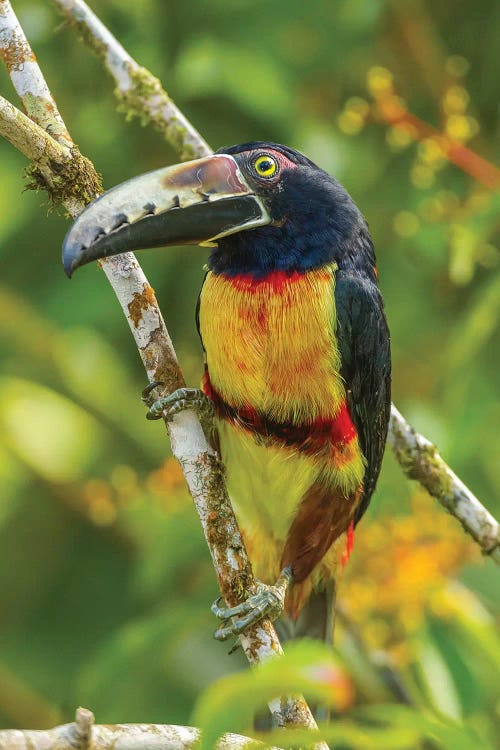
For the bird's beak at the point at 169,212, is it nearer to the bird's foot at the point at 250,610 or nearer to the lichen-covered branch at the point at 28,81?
the lichen-covered branch at the point at 28,81

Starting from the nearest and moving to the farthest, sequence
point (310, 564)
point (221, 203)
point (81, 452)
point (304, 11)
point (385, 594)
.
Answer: point (221, 203) < point (310, 564) < point (385, 594) < point (304, 11) < point (81, 452)

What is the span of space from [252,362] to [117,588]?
9.03ft

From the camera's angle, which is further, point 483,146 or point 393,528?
point 483,146

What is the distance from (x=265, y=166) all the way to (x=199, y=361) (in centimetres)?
140

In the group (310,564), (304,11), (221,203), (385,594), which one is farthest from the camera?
(304,11)

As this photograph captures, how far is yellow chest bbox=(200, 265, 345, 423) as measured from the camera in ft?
11.0

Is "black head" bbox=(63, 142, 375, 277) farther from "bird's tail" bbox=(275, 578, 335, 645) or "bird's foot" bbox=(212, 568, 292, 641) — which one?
"bird's tail" bbox=(275, 578, 335, 645)

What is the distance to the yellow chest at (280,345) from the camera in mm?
3338

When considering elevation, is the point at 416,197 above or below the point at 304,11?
below

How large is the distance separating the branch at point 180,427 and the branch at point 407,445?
50cm

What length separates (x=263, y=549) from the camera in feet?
12.7

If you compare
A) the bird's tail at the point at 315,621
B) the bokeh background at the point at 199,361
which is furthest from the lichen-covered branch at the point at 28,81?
the bird's tail at the point at 315,621

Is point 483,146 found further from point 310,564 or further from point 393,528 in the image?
point 310,564

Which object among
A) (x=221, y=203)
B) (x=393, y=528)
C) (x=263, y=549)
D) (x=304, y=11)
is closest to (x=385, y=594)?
(x=393, y=528)
